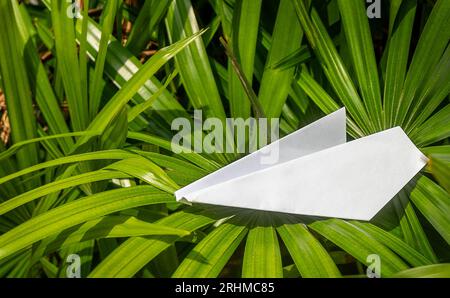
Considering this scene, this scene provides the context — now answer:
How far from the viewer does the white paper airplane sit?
0.64 meters

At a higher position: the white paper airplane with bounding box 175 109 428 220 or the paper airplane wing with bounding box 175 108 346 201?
the paper airplane wing with bounding box 175 108 346 201

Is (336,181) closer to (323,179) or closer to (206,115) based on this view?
(323,179)

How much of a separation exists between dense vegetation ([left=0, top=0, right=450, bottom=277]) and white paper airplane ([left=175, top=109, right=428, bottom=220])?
0.09 ft

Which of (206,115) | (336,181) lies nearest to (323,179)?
(336,181)

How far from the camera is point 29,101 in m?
0.84

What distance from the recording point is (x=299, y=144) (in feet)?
2.27

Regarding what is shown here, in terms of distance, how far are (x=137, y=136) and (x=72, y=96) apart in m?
0.11

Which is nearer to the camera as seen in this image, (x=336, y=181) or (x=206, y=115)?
(x=336, y=181)

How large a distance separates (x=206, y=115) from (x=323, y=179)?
24 cm

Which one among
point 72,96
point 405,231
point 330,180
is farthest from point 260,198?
point 72,96

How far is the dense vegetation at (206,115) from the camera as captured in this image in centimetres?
63

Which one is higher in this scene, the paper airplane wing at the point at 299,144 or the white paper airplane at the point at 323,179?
the paper airplane wing at the point at 299,144

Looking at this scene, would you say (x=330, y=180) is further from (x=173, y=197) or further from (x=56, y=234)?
(x=56, y=234)

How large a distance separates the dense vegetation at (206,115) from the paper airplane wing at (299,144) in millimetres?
56
